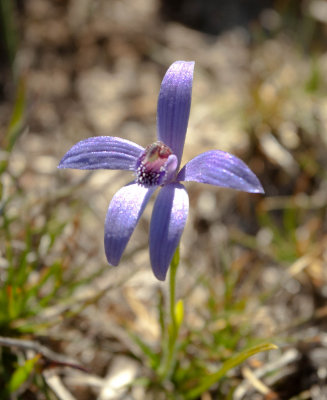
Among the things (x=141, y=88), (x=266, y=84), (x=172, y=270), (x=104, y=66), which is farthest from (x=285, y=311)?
(x=104, y=66)

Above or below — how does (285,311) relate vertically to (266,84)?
below

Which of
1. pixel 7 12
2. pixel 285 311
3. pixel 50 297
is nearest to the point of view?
pixel 50 297

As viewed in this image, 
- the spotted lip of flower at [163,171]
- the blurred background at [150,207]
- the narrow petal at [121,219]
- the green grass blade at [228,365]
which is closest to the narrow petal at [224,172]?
the spotted lip of flower at [163,171]

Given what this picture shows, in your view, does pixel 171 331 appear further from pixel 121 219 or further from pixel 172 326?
pixel 121 219

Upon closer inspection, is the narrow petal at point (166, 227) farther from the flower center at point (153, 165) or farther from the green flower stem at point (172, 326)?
the green flower stem at point (172, 326)

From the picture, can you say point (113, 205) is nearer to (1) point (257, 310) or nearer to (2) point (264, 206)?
(1) point (257, 310)

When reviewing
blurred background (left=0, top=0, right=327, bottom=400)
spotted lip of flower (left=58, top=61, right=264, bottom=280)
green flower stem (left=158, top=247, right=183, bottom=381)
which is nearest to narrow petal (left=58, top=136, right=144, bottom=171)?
spotted lip of flower (left=58, top=61, right=264, bottom=280)

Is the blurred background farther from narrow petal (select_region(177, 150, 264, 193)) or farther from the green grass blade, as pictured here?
narrow petal (select_region(177, 150, 264, 193))

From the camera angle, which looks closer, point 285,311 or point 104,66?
point 285,311
